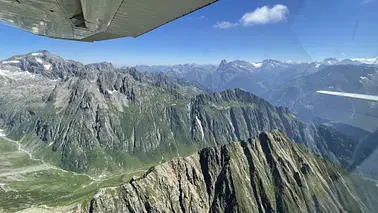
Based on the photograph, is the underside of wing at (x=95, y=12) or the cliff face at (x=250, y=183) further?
the cliff face at (x=250, y=183)

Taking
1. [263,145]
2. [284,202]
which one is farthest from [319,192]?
[263,145]

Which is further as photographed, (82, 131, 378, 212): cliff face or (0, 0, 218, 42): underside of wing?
(82, 131, 378, 212): cliff face

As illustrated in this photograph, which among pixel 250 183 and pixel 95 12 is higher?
pixel 95 12

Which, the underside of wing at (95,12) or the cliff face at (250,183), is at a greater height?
the underside of wing at (95,12)

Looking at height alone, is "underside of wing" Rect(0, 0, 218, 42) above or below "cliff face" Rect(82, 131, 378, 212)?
above
